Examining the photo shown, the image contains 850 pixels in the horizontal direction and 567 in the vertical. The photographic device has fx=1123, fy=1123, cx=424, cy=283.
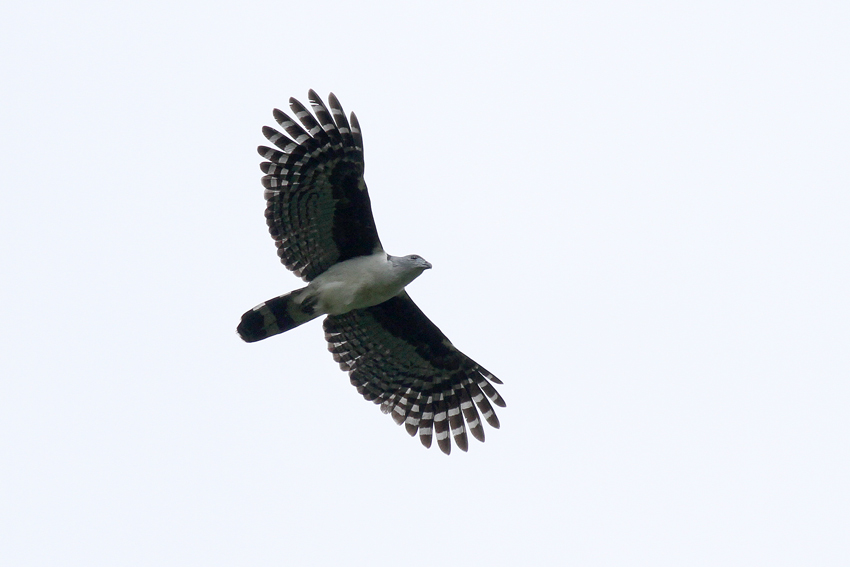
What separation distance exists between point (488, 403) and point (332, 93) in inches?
200

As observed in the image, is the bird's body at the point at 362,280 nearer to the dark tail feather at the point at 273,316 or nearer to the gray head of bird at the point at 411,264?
the gray head of bird at the point at 411,264

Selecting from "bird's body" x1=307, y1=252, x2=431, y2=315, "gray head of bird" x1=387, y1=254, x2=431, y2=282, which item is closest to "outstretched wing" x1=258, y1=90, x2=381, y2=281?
"bird's body" x1=307, y1=252, x2=431, y2=315

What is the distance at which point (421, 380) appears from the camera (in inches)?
648

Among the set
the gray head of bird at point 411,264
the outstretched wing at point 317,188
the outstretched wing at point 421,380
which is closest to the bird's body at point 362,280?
the gray head of bird at point 411,264

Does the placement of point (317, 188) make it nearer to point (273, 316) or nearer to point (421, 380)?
point (273, 316)

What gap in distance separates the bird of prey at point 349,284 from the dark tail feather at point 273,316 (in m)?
0.01

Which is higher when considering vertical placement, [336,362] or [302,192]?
[302,192]

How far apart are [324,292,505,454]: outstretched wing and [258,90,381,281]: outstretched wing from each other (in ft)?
4.86

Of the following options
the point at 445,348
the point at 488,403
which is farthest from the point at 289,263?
the point at 488,403

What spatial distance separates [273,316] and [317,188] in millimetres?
1786

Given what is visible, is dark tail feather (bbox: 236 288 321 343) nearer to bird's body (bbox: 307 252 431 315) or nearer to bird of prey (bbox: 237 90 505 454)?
bird of prey (bbox: 237 90 505 454)

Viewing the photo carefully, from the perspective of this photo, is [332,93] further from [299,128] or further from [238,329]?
[238,329]

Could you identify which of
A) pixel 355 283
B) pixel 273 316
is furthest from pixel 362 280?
pixel 273 316

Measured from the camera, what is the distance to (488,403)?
1642cm
